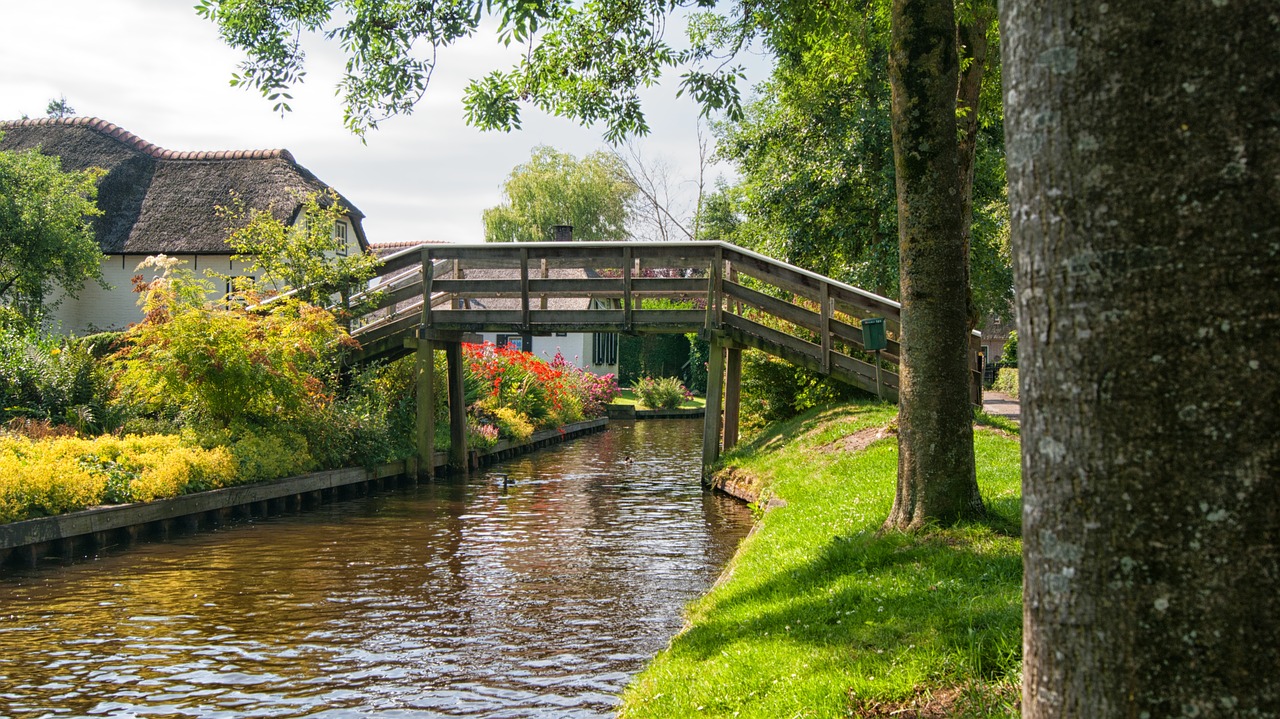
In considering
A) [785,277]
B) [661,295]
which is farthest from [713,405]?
[785,277]

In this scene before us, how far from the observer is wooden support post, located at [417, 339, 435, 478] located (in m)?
19.0

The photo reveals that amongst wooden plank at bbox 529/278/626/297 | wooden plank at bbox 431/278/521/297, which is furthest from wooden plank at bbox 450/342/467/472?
wooden plank at bbox 529/278/626/297

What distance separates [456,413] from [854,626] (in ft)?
49.9

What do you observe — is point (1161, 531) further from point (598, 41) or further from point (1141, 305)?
point (598, 41)

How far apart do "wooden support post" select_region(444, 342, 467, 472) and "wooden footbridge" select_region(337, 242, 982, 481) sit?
→ 0.05 metres

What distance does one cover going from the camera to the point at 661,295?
18859 mm

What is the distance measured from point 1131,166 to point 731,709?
11.9 ft

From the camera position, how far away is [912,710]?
459 centimetres

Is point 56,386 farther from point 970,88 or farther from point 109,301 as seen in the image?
point 109,301

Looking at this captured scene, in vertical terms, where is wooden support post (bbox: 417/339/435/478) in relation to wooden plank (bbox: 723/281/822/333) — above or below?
Answer: below

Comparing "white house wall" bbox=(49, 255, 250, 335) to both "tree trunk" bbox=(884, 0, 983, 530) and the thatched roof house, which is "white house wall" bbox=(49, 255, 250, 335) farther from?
"tree trunk" bbox=(884, 0, 983, 530)

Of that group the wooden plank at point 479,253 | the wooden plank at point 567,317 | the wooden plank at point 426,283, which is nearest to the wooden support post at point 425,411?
the wooden plank at point 426,283

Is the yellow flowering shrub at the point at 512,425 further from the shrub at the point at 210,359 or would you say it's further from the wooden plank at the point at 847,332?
the wooden plank at the point at 847,332

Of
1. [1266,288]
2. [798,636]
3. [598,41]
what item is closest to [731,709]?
[798,636]
